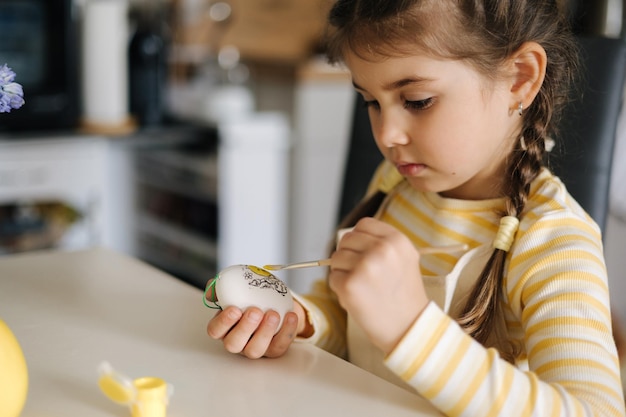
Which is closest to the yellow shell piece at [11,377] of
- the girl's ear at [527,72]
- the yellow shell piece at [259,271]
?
the yellow shell piece at [259,271]

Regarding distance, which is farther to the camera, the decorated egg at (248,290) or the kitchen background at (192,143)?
the kitchen background at (192,143)

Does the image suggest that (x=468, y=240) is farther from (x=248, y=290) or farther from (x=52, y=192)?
(x=52, y=192)

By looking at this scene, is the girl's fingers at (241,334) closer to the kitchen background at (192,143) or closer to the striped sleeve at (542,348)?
the striped sleeve at (542,348)

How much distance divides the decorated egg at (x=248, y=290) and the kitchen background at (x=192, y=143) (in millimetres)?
1392

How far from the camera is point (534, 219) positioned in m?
0.89

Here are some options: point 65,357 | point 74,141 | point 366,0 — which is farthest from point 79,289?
point 74,141

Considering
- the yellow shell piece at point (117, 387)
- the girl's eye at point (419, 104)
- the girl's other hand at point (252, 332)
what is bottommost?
the girl's other hand at point (252, 332)

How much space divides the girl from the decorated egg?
19mm

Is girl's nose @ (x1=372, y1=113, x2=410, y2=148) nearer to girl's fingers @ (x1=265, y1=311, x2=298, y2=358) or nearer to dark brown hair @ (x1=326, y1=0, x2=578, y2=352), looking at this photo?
dark brown hair @ (x1=326, y1=0, x2=578, y2=352)

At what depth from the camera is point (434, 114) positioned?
900mm

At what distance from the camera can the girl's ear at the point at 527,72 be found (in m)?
0.94

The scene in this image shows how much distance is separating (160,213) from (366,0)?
192 cm

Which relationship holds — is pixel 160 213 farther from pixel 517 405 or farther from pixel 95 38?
pixel 517 405

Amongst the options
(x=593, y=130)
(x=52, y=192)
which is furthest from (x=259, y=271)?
(x=52, y=192)
